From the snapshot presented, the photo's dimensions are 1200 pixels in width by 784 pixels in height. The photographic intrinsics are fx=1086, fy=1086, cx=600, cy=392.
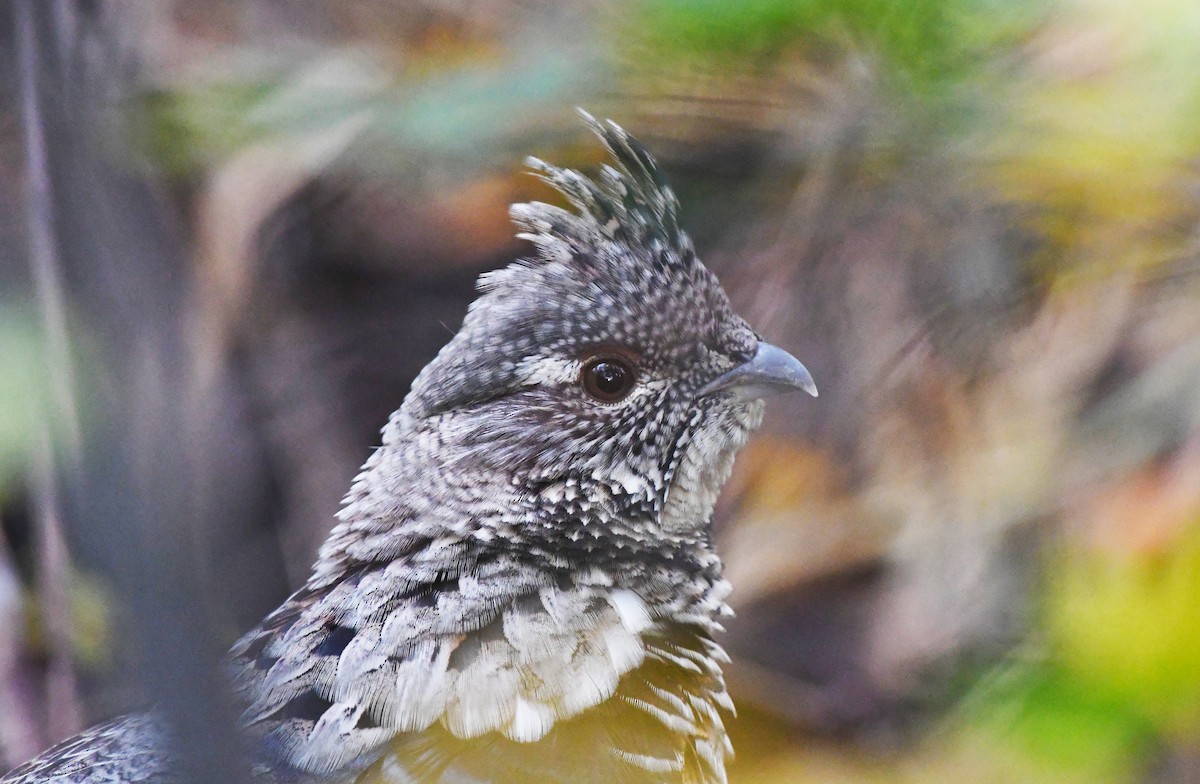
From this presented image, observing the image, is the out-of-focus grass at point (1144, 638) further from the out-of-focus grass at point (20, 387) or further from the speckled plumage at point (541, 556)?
the out-of-focus grass at point (20, 387)

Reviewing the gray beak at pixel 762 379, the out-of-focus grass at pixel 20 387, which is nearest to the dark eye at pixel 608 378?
the gray beak at pixel 762 379

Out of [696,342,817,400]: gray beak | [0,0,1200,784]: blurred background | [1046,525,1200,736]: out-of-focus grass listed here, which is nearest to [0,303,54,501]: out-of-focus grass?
[0,0,1200,784]: blurred background

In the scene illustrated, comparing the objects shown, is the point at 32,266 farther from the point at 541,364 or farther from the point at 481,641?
the point at 541,364

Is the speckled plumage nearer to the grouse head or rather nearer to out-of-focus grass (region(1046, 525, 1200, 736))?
the grouse head

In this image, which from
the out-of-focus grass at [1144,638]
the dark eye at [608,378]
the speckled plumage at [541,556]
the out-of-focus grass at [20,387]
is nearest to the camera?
the speckled plumage at [541,556]

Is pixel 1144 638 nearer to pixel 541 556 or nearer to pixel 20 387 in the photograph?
pixel 541 556

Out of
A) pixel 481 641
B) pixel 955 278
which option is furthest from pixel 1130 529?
pixel 481 641
